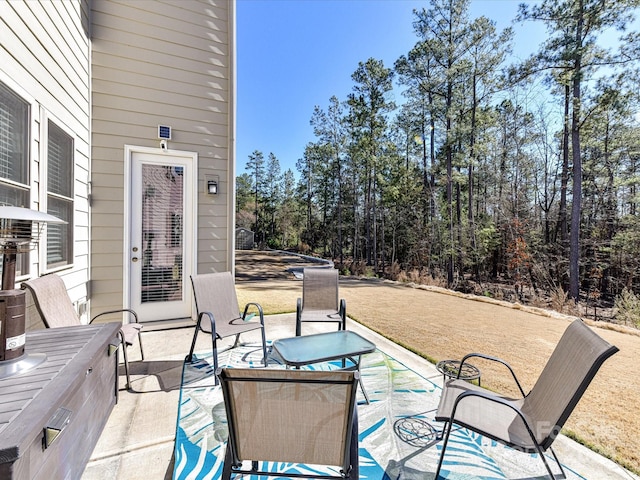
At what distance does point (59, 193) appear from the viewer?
3051 millimetres

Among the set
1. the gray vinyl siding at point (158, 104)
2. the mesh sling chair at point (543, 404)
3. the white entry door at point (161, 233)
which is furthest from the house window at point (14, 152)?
the mesh sling chair at point (543, 404)

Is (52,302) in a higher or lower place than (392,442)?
higher

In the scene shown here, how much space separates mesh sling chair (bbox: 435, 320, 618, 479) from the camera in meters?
1.54

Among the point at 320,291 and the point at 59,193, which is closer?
the point at 59,193

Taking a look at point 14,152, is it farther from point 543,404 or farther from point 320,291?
point 543,404

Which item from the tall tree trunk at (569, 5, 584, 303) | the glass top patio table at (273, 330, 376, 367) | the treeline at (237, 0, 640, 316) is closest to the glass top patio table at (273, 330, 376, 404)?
the glass top patio table at (273, 330, 376, 367)

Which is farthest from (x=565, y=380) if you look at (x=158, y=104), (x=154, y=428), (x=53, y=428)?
(x=158, y=104)

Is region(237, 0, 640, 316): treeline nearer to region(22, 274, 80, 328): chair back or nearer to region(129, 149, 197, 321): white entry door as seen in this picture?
region(129, 149, 197, 321): white entry door

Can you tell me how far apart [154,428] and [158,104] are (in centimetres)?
386

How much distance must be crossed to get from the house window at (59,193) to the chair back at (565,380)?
3.86 metres

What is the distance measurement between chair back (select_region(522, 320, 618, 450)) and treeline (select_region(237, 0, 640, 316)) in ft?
29.7

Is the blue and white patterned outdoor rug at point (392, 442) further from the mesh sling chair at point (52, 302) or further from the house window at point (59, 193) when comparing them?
the house window at point (59, 193)

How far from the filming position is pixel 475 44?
480 inches

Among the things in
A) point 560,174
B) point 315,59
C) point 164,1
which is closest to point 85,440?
point 164,1
